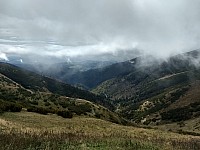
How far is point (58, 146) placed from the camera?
20516 millimetres

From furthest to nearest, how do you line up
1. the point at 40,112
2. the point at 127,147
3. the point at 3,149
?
the point at 40,112, the point at 127,147, the point at 3,149

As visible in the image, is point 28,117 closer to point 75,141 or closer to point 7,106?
point 7,106

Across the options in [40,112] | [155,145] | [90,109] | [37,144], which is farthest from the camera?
[90,109]

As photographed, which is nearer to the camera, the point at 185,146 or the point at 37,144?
the point at 37,144

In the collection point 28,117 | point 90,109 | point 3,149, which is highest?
point 90,109

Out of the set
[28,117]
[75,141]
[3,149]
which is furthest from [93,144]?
[28,117]

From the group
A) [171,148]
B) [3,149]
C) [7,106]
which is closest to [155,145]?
[171,148]

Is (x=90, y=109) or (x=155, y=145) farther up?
(x=90, y=109)

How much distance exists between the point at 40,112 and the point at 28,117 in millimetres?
7755

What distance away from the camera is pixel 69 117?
5012 centimetres

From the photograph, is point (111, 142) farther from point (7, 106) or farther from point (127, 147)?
point (7, 106)

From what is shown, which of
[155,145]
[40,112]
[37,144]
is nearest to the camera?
[37,144]

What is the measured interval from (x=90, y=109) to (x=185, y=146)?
9550cm

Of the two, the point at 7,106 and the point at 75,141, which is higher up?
the point at 7,106
